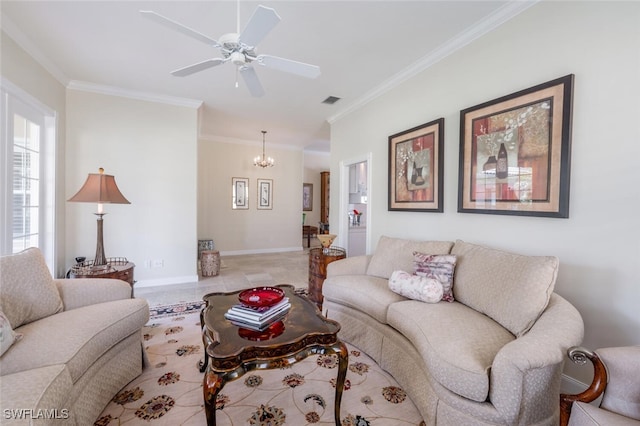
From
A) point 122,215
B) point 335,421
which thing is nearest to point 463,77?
point 335,421

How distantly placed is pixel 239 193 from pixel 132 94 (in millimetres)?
3269

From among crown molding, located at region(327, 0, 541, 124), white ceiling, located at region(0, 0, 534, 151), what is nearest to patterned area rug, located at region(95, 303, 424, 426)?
white ceiling, located at region(0, 0, 534, 151)

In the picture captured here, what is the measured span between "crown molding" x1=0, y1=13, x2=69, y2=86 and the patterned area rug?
311 centimetres

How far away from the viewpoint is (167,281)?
4227 mm

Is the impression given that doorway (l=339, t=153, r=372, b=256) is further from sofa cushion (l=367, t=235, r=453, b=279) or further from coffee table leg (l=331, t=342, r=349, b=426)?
coffee table leg (l=331, t=342, r=349, b=426)

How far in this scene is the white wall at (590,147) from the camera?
1.61 m

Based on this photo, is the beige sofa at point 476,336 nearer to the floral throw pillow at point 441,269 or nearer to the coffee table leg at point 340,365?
the floral throw pillow at point 441,269

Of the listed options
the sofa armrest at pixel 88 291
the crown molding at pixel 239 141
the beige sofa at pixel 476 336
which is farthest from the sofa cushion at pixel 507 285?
the crown molding at pixel 239 141

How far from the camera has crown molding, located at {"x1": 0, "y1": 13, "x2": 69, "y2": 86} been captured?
2.42m

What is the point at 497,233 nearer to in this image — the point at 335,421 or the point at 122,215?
the point at 335,421

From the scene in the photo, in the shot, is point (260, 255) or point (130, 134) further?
point (260, 255)

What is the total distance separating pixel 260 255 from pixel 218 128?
3072mm

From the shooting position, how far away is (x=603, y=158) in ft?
5.61

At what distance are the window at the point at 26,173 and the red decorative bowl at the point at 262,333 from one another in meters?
2.63
